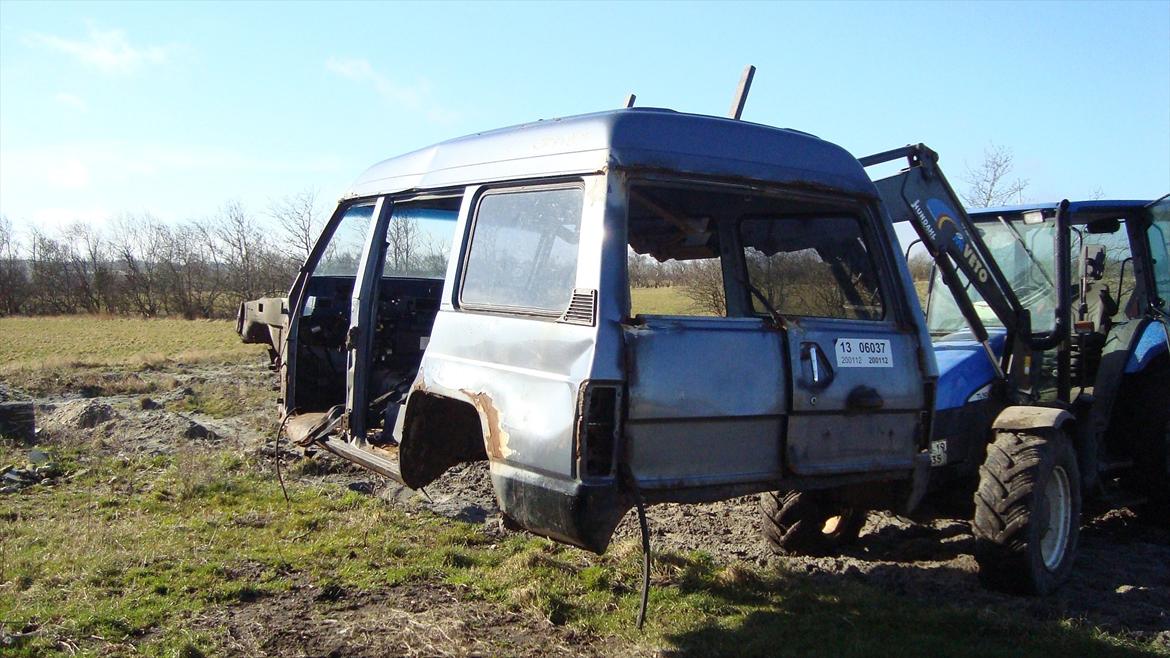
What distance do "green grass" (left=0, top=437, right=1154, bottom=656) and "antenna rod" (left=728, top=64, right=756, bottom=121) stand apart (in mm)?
2560

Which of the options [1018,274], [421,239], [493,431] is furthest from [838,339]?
[1018,274]

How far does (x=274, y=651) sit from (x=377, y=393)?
5.96ft

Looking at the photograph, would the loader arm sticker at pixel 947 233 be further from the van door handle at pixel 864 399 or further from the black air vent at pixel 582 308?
the black air vent at pixel 582 308

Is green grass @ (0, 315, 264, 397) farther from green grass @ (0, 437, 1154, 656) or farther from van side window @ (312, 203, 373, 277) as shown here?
van side window @ (312, 203, 373, 277)

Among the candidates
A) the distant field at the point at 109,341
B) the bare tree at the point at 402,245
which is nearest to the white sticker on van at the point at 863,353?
the bare tree at the point at 402,245

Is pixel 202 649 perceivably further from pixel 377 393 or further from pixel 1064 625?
pixel 1064 625

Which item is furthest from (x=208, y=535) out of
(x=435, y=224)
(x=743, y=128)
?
(x=743, y=128)

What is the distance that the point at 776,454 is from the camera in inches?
151

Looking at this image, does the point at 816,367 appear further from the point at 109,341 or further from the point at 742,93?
the point at 109,341

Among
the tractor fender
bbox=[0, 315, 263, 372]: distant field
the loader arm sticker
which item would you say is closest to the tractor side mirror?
the loader arm sticker

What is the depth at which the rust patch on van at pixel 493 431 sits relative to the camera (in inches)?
145

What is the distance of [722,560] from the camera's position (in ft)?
18.0

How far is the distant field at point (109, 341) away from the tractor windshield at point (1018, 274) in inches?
Result: 683

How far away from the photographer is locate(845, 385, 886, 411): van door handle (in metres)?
3.98
